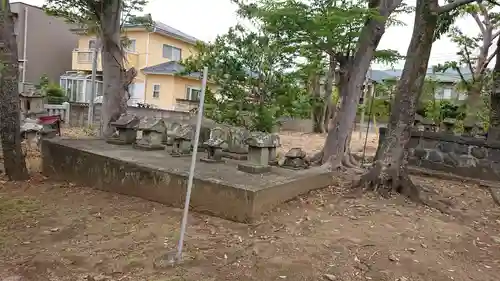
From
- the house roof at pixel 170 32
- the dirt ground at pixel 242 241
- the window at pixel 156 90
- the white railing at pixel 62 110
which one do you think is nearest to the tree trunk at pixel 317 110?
the house roof at pixel 170 32

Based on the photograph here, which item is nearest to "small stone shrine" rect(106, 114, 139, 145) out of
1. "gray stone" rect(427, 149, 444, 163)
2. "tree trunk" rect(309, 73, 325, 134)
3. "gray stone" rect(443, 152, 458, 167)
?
"gray stone" rect(427, 149, 444, 163)

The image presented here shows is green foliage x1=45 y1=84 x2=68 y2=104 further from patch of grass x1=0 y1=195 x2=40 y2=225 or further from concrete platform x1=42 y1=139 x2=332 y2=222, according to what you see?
patch of grass x1=0 y1=195 x2=40 y2=225

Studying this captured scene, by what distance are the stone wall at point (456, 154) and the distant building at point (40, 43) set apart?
2139cm

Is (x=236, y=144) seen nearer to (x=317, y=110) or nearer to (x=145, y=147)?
(x=145, y=147)

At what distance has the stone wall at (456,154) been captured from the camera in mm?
7965

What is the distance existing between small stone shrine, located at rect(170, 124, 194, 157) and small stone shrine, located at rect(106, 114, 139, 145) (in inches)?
41.2

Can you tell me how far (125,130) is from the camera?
22.6 ft

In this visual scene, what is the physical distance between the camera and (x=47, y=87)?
19156mm

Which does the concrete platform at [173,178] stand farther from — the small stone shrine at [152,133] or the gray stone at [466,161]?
the gray stone at [466,161]

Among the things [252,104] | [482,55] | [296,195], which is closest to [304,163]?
[296,195]

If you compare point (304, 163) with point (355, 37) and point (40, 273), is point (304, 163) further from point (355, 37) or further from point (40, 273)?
point (40, 273)

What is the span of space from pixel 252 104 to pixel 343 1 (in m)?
2.65

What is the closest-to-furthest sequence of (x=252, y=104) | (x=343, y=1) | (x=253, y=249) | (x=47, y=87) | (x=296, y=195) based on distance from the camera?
(x=253, y=249) < (x=296, y=195) < (x=343, y=1) < (x=252, y=104) < (x=47, y=87)

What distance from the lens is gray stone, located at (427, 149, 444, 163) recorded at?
8.52 metres
